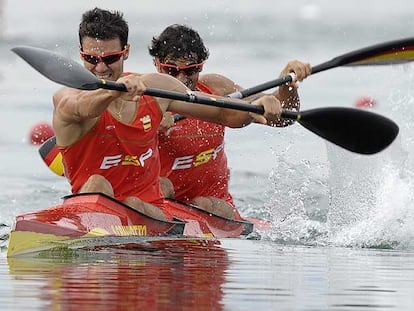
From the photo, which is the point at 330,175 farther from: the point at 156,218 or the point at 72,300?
the point at 72,300

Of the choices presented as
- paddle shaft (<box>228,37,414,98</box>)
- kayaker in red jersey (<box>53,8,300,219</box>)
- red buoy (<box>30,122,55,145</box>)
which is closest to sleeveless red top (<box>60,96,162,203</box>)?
kayaker in red jersey (<box>53,8,300,219</box>)

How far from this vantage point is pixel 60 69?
8844 mm

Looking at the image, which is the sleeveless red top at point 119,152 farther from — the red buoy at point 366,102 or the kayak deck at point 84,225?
the red buoy at point 366,102

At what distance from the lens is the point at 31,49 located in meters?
8.89

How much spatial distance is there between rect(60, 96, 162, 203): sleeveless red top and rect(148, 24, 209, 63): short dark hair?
1.36 metres

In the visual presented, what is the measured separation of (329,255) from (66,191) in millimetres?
5879

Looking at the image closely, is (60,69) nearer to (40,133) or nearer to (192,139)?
(192,139)

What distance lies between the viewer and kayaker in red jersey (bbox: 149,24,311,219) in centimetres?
1097

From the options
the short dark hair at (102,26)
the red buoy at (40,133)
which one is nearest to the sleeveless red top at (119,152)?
the short dark hair at (102,26)

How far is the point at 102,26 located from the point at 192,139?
1915mm

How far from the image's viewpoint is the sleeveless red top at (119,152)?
9.42 meters

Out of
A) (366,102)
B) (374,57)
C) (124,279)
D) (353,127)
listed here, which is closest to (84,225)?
(124,279)

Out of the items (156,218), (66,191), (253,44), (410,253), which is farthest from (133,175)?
(253,44)

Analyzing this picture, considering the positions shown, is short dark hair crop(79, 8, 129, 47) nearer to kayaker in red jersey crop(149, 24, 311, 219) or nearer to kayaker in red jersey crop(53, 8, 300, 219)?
kayaker in red jersey crop(53, 8, 300, 219)
